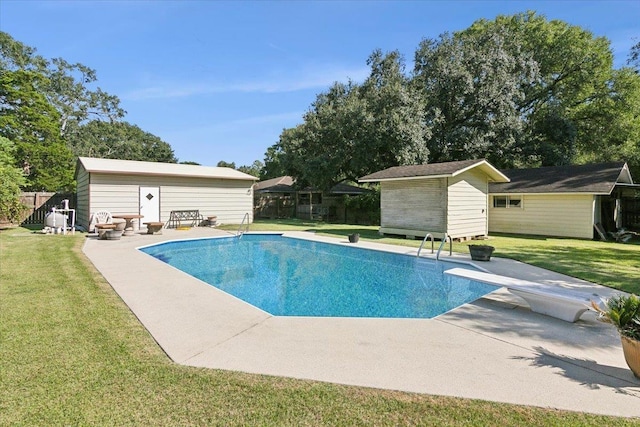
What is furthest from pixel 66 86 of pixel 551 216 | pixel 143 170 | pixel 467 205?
pixel 551 216

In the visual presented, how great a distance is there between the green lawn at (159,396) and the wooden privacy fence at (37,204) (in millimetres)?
17553

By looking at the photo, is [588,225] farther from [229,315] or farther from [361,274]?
[229,315]

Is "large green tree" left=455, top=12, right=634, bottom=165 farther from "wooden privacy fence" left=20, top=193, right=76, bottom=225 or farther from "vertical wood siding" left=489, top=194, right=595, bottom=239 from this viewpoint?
"wooden privacy fence" left=20, top=193, right=76, bottom=225

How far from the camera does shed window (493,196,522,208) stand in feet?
52.5

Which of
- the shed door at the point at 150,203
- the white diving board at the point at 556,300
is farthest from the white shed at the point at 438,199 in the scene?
the shed door at the point at 150,203

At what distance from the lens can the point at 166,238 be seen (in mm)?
13352

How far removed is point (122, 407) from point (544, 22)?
32.6 metres

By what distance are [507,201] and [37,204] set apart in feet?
79.0

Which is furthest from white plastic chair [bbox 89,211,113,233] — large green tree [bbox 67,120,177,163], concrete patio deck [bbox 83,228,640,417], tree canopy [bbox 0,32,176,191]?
large green tree [bbox 67,120,177,163]

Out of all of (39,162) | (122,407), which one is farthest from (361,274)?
(39,162)

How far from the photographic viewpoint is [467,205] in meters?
13.6

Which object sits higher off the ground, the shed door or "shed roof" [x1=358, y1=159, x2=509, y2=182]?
"shed roof" [x1=358, y1=159, x2=509, y2=182]

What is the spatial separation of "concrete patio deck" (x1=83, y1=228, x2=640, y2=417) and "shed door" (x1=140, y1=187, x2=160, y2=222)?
11.9 m

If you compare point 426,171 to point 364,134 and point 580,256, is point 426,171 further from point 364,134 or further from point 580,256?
point 364,134
